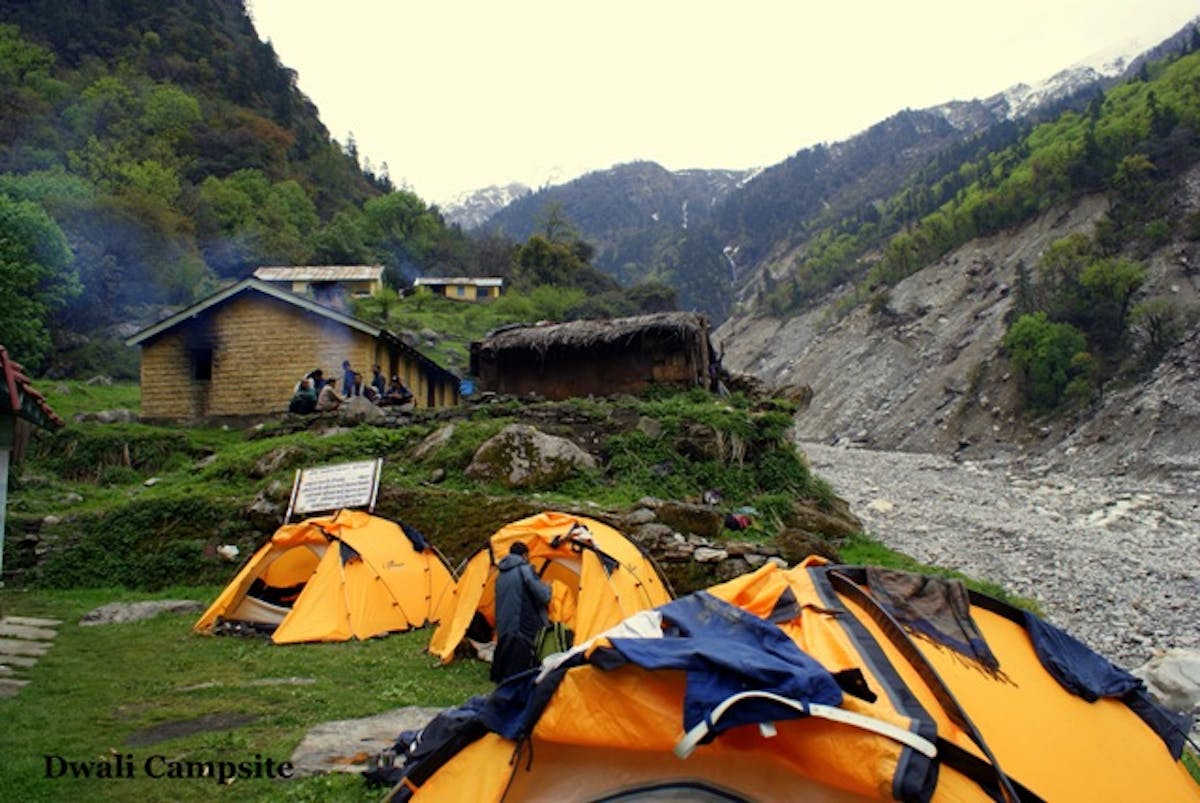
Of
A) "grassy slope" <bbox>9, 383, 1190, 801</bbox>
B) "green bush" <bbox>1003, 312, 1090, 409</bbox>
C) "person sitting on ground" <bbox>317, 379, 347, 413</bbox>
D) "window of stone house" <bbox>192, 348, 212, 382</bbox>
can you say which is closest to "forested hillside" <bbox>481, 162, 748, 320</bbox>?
"green bush" <bbox>1003, 312, 1090, 409</bbox>

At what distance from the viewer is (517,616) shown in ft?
25.8

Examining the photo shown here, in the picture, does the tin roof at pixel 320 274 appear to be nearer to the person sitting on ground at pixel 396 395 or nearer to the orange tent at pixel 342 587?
the person sitting on ground at pixel 396 395

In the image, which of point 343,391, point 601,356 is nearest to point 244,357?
point 343,391

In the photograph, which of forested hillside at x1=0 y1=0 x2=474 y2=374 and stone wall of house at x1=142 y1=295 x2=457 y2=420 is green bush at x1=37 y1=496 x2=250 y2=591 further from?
forested hillside at x1=0 y1=0 x2=474 y2=374

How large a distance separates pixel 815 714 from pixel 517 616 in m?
5.18

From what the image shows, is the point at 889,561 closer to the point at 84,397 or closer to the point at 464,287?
the point at 84,397

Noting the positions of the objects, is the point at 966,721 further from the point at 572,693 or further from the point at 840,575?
the point at 572,693

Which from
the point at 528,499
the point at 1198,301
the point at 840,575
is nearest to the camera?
the point at 840,575

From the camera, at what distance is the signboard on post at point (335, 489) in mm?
13422

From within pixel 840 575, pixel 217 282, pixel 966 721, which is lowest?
pixel 966 721

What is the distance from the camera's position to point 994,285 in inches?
2325

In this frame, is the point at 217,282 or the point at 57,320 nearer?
the point at 57,320

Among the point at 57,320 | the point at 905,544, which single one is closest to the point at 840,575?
the point at 905,544

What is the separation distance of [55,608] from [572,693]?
36.4ft
